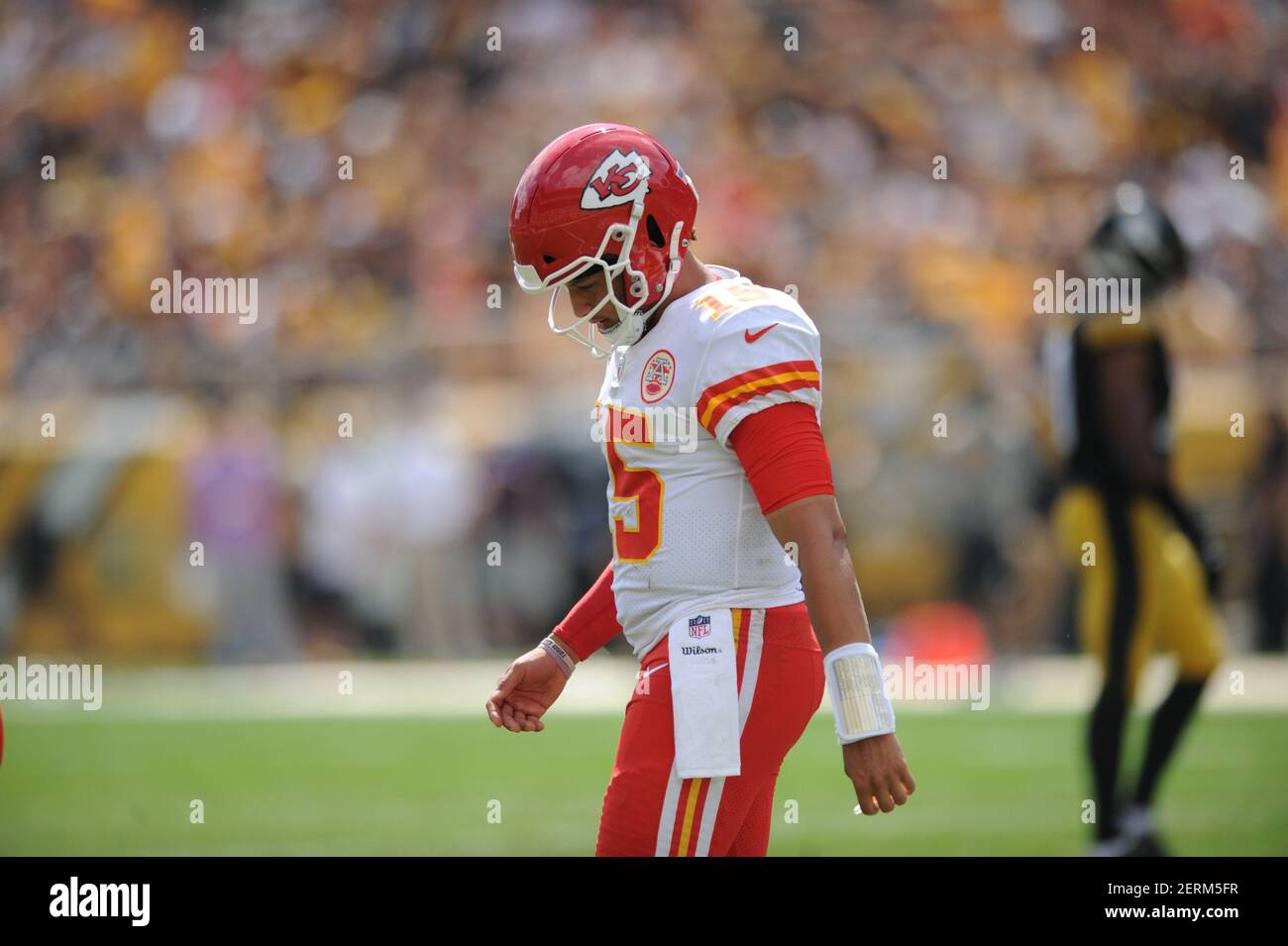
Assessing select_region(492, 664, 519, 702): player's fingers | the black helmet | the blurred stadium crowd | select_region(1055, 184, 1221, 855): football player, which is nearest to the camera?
select_region(492, 664, 519, 702): player's fingers

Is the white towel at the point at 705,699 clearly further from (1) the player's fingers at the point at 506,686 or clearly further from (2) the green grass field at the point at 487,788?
(2) the green grass field at the point at 487,788

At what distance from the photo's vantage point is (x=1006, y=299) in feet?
45.0

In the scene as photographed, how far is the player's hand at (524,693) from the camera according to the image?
3648 millimetres

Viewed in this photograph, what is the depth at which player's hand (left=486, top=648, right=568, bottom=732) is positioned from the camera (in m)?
3.65

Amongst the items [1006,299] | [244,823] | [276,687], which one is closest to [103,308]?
[276,687]

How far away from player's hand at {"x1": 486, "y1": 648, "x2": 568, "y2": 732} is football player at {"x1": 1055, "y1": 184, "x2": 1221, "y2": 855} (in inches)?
118

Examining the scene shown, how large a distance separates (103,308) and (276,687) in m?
4.58

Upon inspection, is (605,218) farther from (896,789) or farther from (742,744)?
(896,789)

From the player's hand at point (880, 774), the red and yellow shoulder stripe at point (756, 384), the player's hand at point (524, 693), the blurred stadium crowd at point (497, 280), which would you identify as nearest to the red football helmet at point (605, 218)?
the red and yellow shoulder stripe at point (756, 384)

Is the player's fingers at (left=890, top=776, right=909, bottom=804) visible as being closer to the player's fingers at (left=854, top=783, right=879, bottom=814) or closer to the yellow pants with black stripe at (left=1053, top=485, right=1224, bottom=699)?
the player's fingers at (left=854, top=783, right=879, bottom=814)

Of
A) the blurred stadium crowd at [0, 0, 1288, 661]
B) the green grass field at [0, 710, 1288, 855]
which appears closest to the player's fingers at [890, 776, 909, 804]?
the green grass field at [0, 710, 1288, 855]

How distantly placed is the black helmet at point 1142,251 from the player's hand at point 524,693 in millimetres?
3625
